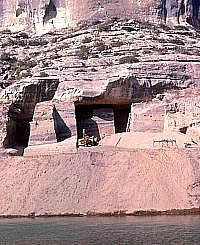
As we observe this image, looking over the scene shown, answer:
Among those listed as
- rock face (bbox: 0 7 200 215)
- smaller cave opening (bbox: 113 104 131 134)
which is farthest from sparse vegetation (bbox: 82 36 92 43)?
smaller cave opening (bbox: 113 104 131 134)

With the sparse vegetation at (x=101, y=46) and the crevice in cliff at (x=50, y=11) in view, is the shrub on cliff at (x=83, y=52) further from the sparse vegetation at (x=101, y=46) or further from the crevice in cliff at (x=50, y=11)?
the crevice in cliff at (x=50, y=11)

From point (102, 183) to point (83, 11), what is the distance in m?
34.4

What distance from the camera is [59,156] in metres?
39.9

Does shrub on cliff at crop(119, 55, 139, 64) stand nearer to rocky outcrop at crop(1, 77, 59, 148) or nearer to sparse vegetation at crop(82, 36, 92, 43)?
rocky outcrop at crop(1, 77, 59, 148)

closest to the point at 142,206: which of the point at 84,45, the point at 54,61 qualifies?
the point at 54,61

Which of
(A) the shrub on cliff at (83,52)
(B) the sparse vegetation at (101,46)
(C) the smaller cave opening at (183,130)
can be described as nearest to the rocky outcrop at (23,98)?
(A) the shrub on cliff at (83,52)

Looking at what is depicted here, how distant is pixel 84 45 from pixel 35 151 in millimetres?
18260

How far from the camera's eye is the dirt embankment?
1379 inches

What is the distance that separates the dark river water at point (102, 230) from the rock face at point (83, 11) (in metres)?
36.1

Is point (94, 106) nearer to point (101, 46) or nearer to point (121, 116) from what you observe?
point (121, 116)

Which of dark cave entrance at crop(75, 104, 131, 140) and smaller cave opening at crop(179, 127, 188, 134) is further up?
smaller cave opening at crop(179, 127, 188, 134)

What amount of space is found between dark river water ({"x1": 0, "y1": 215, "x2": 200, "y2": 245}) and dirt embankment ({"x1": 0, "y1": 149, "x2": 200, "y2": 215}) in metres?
1.71

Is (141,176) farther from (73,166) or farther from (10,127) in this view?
(10,127)

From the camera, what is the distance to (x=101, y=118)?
155 ft
